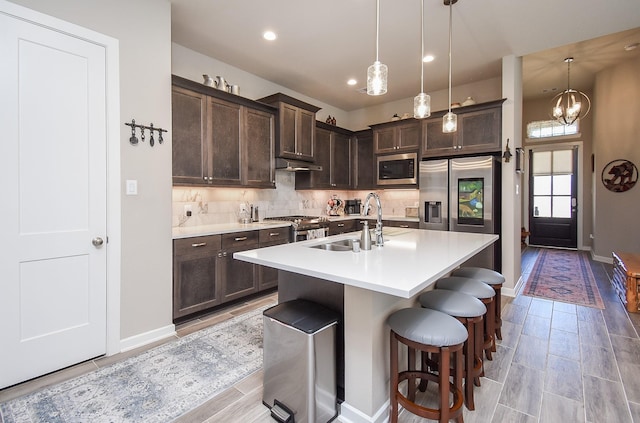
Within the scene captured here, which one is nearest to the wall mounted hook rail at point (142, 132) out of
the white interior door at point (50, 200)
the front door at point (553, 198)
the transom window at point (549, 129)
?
the white interior door at point (50, 200)

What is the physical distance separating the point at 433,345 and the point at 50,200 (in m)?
2.61

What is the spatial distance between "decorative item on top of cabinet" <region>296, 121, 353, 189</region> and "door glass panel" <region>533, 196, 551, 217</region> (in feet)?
16.5

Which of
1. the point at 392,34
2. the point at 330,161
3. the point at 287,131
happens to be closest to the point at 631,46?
the point at 392,34

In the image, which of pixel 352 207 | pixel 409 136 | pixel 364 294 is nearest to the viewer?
pixel 364 294

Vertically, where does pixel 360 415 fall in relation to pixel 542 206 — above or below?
below

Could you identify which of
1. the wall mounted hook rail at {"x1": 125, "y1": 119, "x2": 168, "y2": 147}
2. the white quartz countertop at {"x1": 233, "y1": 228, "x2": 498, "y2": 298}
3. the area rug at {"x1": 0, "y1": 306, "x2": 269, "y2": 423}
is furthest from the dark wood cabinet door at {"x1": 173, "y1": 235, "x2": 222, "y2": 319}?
the white quartz countertop at {"x1": 233, "y1": 228, "x2": 498, "y2": 298}

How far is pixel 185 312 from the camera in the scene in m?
2.92

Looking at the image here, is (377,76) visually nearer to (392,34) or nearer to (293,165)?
(392,34)

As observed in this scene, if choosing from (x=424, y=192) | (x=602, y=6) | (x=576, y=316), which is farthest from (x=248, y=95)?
(x=576, y=316)

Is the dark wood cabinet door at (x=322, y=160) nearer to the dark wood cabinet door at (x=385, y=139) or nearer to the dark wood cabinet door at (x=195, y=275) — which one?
the dark wood cabinet door at (x=385, y=139)

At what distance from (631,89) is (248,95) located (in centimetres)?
611

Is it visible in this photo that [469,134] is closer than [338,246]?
No

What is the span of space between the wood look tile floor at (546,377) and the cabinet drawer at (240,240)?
0.74m

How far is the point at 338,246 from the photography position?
2367 mm
